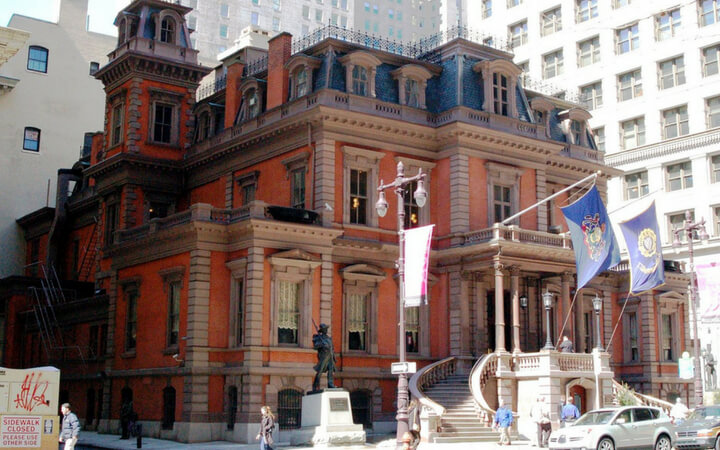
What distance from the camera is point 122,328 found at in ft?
140

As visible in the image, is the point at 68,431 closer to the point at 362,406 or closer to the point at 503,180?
the point at 362,406

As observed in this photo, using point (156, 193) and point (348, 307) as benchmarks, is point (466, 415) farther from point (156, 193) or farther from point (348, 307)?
point (156, 193)

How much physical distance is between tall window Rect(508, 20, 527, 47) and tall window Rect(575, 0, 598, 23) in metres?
5.63

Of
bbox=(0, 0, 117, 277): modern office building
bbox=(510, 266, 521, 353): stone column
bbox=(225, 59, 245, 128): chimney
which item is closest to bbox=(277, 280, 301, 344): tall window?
bbox=(510, 266, 521, 353): stone column

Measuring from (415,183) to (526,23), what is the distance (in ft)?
122

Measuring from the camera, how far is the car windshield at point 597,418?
27.8 metres

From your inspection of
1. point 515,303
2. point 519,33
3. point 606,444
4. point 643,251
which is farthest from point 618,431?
point 519,33

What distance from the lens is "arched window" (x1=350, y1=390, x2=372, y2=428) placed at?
3888cm

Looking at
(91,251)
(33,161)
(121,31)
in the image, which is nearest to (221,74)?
(121,31)

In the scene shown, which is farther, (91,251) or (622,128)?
(622,128)

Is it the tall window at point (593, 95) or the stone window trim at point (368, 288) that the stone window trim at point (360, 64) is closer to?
the stone window trim at point (368, 288)

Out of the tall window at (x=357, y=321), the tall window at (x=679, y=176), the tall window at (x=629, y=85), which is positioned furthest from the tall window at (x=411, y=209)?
the tall window at (x=629, y=85)

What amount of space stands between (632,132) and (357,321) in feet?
108

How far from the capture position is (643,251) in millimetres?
33781
